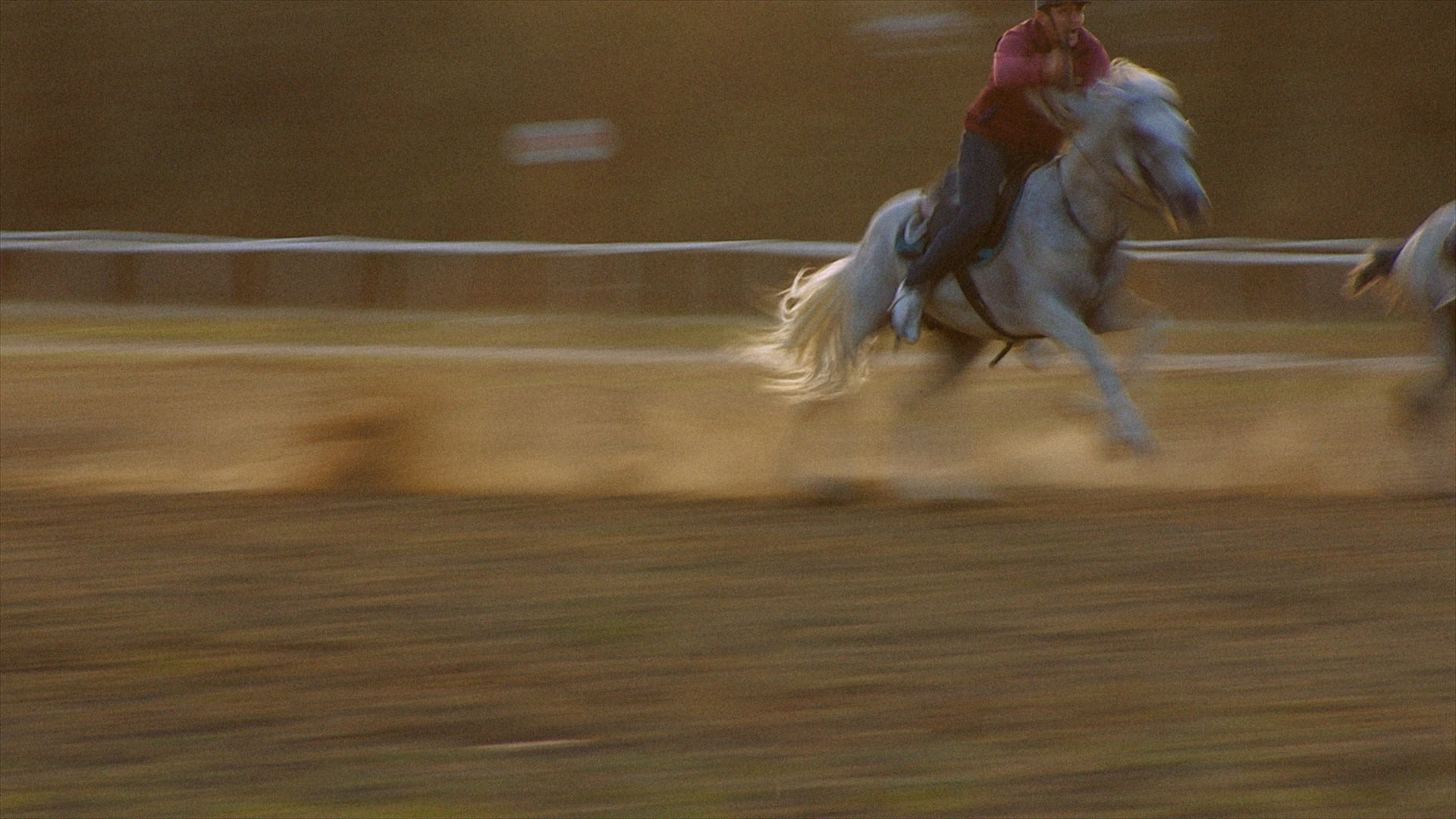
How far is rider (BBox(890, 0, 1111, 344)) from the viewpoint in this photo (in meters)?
6.96

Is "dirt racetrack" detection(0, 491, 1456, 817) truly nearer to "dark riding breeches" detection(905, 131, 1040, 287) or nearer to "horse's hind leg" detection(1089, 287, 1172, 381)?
"horse's hind leg" detection(1089, 287, 1172, 381)

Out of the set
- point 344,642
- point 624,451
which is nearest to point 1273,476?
point 624,451

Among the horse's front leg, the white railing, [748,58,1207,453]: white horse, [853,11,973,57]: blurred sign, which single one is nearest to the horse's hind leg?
[748,58,1207,453]: white horse

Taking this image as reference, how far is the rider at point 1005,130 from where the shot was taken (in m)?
6.96

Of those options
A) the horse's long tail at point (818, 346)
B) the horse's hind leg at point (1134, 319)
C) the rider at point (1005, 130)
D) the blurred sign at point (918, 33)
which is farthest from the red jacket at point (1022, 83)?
the blurred sign at point (918, 33)

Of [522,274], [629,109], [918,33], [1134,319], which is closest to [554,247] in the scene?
[522,274]

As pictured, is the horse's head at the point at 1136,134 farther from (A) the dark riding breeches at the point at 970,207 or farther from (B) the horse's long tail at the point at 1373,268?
(B) the horse's long tail at the point at 1373,268

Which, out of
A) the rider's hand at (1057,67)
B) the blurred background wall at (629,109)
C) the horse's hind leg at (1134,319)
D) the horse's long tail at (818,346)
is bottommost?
the blurred background wall at (629,109)

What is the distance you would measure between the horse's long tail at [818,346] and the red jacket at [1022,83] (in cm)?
104

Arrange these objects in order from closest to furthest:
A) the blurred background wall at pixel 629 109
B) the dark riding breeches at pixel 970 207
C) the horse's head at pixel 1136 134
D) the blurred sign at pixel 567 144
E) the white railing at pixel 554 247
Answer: the horse's head at pixel 1136 134 < the dark riding breeches at pixel 970 207 < the white railing at pixel 554 247 < the blurred sign at pixel 567 144 < the blurred background wall at pixel 629 109

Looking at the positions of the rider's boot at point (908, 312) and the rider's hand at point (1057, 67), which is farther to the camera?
the rider's boot at point (908, 312)

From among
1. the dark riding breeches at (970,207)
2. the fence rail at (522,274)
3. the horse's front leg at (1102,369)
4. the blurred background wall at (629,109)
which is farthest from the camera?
the blurred background wall at (629,109)

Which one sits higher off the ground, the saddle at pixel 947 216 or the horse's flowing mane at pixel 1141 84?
the horse's flowing mane at pixel 1141 84

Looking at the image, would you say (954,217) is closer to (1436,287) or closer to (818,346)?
(818,346)
